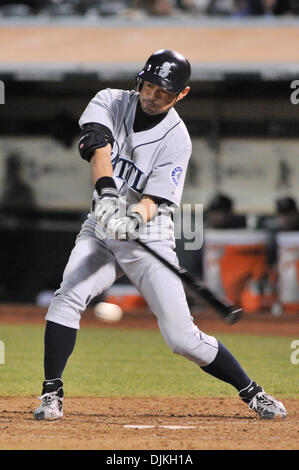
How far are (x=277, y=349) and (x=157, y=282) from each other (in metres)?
4.26

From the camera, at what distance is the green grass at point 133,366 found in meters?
6.40

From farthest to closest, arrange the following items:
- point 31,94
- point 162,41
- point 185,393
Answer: point 31,94, point 162,41, point 185,393

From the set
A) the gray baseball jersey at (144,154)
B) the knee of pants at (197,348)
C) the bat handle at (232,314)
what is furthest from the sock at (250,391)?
the gray baseball jersey at (144,154)

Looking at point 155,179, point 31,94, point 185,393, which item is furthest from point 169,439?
point 31,94

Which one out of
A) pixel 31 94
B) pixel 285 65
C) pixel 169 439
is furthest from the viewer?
pixel 31 94

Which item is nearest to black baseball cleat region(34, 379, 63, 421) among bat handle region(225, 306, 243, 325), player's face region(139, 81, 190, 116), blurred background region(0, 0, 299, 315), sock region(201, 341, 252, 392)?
sock region(201, 341, 252, 392)

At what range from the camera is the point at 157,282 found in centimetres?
472

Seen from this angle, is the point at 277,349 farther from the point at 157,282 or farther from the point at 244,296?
the point at 157,282

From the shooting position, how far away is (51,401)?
4.81 m

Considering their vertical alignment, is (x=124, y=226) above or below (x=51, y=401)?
above

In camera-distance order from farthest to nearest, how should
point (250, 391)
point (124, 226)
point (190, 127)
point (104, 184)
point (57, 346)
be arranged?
point (190, 127), point (250, 391), point (57, 346), point (104, 184), point (124, 226)

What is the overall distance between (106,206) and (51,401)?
103 centimetres

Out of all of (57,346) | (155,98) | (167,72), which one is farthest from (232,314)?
(167,72)

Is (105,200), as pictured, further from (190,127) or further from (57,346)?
(190,127)
